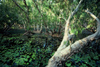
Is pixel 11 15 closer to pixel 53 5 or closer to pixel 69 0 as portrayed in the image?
pixel 53 5

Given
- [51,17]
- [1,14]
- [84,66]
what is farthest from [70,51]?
[1,14]

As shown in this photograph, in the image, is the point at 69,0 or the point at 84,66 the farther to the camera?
the point at 69,0

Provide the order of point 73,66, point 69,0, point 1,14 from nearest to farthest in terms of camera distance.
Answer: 1. point 73,66
2. point 69,0
3. point 1,14

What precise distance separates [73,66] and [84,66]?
1.57 feet

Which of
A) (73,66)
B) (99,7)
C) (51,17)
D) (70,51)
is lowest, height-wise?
(73,66)

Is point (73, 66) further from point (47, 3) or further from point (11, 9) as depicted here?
point (11, 9)

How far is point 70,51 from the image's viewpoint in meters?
2.13

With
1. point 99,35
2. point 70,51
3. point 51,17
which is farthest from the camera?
point 51,17

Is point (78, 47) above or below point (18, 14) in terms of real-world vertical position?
below

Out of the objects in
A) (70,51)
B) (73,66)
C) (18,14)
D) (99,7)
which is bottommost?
(73,66)

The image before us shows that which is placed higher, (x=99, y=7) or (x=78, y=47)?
(x=99, y=7)

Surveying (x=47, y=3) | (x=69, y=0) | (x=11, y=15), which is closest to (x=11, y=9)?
(x=11, y=15)

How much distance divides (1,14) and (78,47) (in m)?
12.2

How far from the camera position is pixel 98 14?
8695 millimetres
